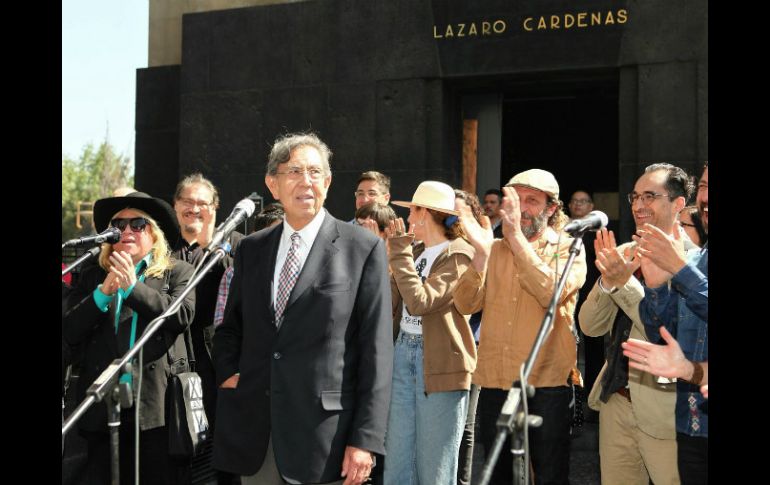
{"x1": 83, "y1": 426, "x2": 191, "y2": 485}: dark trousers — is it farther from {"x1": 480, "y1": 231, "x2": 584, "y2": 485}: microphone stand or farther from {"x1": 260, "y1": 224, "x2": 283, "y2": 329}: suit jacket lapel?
{"x1": 480, "y1": 231, "x2": 584, "y2": 485}: microphone stand

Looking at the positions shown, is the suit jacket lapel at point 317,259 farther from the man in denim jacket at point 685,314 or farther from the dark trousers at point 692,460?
the dark trousers at point 692,460

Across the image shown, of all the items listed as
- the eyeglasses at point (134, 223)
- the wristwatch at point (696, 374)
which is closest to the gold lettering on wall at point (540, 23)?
the eyeglasses at point (134, 223)

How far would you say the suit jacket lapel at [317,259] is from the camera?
3506 millimetres

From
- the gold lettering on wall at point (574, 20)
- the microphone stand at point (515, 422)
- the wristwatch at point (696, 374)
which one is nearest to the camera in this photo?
the microphone stand at point (515, 422)

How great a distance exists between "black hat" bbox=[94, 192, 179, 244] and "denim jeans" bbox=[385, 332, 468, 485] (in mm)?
1679

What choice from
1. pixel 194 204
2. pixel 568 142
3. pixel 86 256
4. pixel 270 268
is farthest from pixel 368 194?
pixel 568 142

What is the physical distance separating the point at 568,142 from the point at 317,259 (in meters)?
15.7

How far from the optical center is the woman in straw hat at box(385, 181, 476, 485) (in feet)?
16.0

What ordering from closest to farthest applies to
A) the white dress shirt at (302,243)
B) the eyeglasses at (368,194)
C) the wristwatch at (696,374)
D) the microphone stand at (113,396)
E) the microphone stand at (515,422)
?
the microphone stand at (515,422) → the microphone stand at (113,396) → the wristwatch at (696,374) → the white dress shirt at (302,243) → the eyeglasses at (368,194)

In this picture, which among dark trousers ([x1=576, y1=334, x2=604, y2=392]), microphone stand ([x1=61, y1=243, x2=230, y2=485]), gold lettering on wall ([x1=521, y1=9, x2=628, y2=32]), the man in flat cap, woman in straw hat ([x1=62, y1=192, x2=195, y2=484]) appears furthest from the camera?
gold lettering on wall ([x1=521, y1=9, x2=628, y2=32])

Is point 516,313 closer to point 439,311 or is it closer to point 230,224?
point 439,311

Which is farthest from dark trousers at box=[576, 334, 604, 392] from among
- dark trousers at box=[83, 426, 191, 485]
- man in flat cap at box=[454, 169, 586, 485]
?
dark trousers at box=[83, 426, 191, 485]
